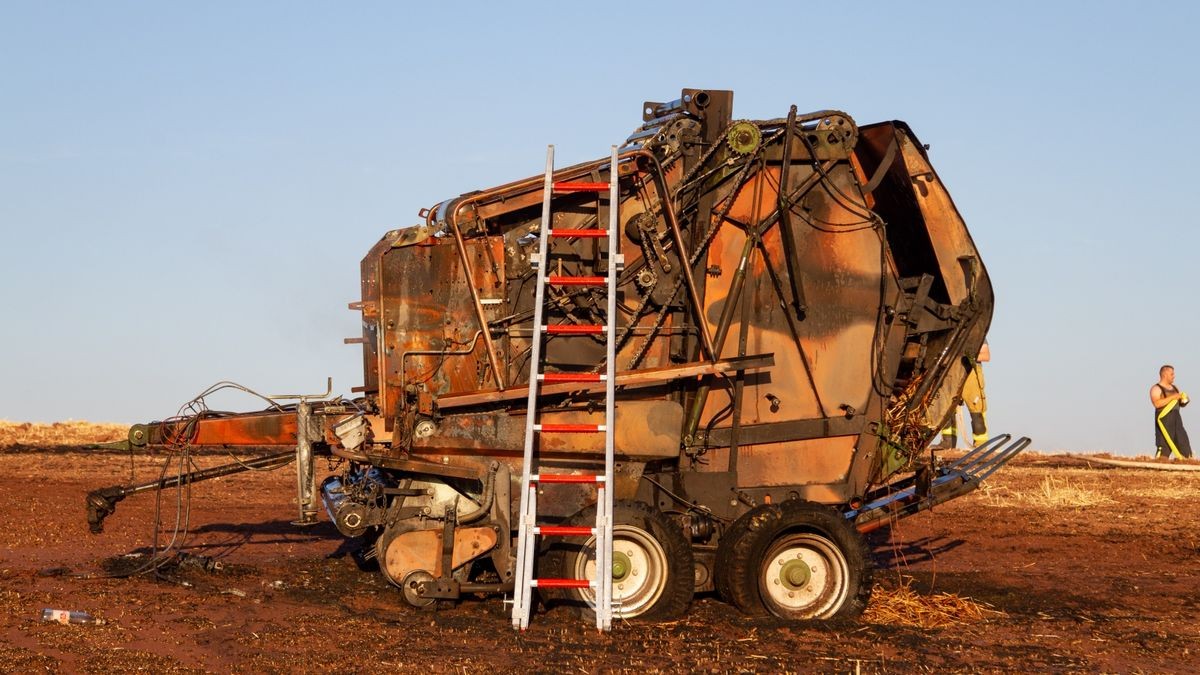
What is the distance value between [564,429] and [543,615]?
145 cm

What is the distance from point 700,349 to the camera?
11.9m

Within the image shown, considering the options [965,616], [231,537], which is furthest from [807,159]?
[231,537]

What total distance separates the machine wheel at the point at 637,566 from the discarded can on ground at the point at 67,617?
3.31 m

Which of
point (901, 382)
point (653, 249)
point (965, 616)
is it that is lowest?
point (965, 616)

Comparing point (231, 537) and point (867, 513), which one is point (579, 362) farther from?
point (231, 537)

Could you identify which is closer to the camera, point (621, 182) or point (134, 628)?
point (134, 628)

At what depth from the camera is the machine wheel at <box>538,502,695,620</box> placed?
1098 centimetres

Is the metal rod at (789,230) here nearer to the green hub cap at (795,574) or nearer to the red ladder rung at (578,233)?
the red ladder rung at (578,233)

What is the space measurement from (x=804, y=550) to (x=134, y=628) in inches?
202

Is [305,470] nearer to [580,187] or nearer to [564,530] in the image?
[564,530]

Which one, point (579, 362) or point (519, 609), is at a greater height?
point (579, 362)

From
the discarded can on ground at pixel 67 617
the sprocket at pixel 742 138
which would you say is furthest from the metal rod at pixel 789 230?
the discarded can on ground at pixel 67 617

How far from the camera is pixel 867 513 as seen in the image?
12250mm

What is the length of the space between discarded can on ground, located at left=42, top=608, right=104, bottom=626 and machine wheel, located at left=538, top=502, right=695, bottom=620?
3315mm
